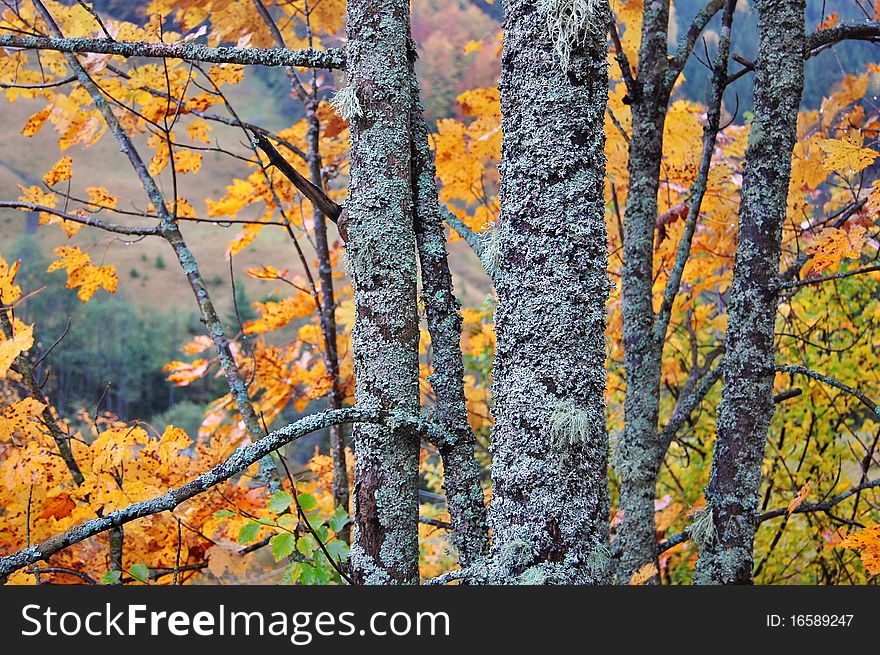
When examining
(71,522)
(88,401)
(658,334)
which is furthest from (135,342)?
(658,334)

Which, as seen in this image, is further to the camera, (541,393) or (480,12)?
(480,12)

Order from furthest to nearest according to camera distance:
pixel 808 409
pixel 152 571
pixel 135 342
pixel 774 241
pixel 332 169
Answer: pixel 135 342
pixel 808 409
pixel 332 169
pixel 152 571
pixel 774 241

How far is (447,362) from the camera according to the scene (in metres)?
1.60

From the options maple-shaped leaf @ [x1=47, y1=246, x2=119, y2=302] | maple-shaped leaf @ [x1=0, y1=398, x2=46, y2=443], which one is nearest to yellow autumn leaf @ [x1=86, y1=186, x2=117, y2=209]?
maple-shaped leaf @ [x1=47, y1=246, x2=119, y2=302]

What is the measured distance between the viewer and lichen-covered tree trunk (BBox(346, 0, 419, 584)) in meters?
1.46

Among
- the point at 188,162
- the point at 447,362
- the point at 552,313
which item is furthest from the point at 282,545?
the point at 188,162

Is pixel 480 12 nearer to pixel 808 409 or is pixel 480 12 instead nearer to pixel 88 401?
pixel 808 409

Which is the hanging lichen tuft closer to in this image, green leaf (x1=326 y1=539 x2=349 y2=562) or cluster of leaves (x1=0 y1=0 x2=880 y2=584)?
cluster of leaves (x1=0 y1=0 x2=880 y2=584)

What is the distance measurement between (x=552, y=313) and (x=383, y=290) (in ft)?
1.36

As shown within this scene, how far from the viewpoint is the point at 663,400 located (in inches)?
204

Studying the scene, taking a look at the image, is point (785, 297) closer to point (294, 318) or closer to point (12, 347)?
point (294, 318)

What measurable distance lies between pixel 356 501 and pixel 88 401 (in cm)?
1310

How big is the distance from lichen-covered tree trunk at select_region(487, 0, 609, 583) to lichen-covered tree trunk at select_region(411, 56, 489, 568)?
1.08ft

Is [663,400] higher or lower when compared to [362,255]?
higher
